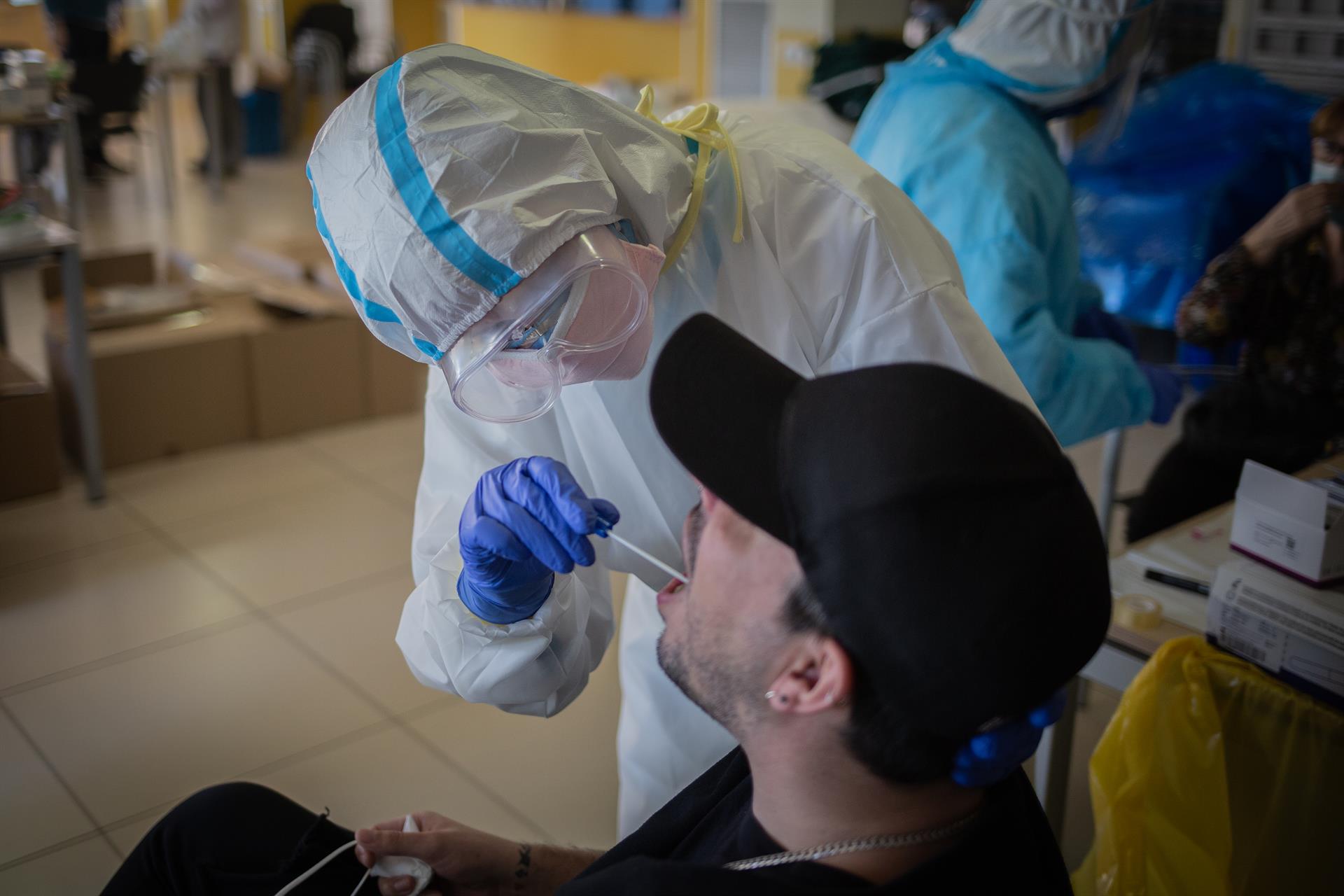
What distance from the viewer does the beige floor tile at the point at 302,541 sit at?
2.92 m

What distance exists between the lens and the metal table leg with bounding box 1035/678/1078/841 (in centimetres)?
169

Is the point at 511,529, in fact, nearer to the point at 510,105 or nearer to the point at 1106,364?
the point at 510,105

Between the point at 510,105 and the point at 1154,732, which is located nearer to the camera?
the point at 510,105

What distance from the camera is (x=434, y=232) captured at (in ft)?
3.59

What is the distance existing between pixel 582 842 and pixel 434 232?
137cm

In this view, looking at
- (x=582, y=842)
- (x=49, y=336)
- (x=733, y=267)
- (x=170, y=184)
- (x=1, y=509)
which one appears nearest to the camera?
(x=733, y=267)

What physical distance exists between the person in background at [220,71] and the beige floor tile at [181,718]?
16.6ft

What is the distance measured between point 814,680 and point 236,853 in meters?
0.90

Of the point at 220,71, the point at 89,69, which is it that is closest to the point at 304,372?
the point at 89,69

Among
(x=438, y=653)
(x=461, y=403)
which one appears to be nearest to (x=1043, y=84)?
(x=461, y=403)

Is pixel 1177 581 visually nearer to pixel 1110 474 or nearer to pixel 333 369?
pixel 1110 474

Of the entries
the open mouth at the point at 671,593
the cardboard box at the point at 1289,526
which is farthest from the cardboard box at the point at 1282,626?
the open mouth at the point at 671,593

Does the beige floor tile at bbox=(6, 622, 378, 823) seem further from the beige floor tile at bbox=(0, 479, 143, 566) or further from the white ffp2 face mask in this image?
the white ffp2 face mask

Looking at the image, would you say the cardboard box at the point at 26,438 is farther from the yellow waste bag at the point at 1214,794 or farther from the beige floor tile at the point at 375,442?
the yellow waste bag at the point at 1214,794
